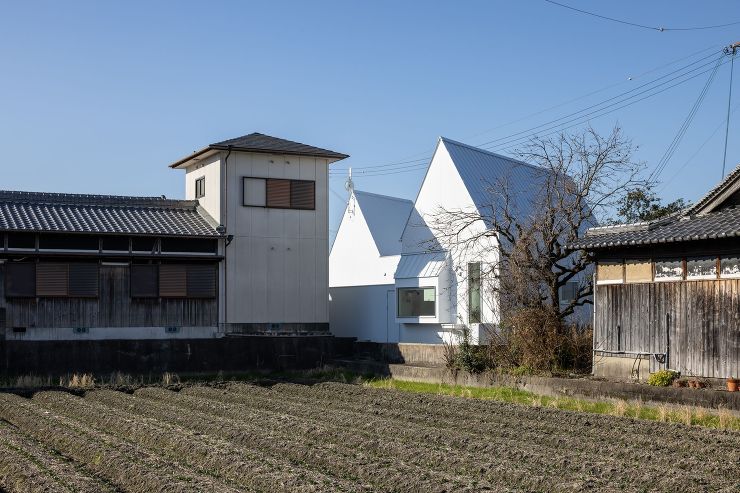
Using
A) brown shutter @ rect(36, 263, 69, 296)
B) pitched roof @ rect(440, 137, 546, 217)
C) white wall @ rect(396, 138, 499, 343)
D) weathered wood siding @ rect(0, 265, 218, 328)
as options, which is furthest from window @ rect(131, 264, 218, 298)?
pitched roof @ rect(440, 137, 546, 217)

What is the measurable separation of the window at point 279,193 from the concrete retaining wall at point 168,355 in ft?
12.3

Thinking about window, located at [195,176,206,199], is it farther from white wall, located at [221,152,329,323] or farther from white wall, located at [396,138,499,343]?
white wall, located at [396,138,499,343]

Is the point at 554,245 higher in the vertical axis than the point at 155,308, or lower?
higher

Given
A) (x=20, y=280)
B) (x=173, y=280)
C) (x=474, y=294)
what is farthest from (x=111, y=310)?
(x=474, y=294)

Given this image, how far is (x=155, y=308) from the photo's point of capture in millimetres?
23781

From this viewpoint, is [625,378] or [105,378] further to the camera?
[105,378]

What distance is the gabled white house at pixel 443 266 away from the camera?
24111 mm

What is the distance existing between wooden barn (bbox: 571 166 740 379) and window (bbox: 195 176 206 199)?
11773mm

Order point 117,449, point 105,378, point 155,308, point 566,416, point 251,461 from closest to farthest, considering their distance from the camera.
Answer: point 251,461
point 117,449
point 566,416
point 105,378
point 155,308

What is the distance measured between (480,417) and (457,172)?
1112 centimetres

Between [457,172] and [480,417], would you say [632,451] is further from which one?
[457,172]

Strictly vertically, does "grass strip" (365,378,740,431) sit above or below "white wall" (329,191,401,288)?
below

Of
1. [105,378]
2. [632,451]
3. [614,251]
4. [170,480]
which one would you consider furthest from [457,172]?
[170,480]

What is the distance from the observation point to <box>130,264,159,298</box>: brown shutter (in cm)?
2356
